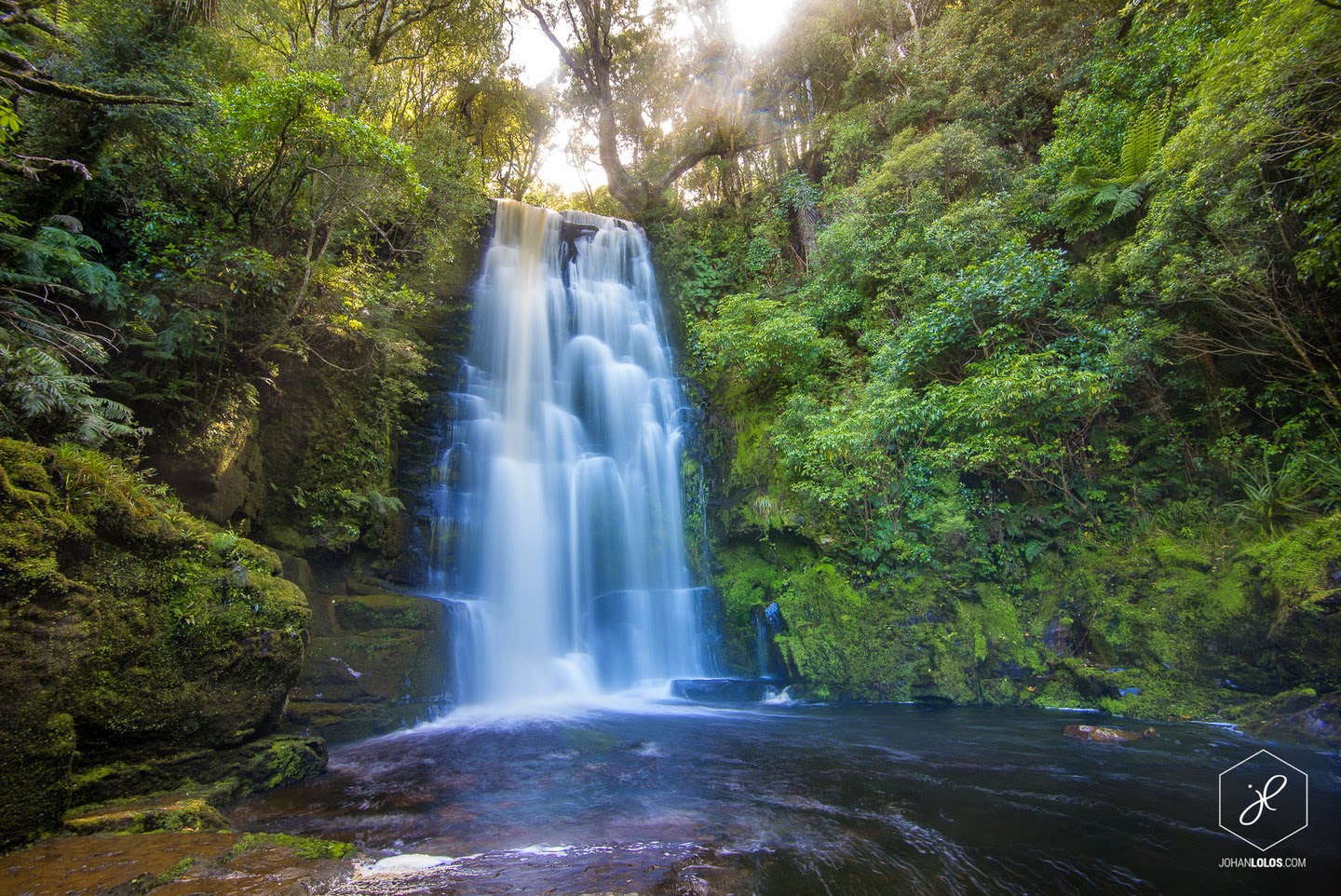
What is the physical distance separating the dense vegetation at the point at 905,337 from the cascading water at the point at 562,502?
1.05 meters

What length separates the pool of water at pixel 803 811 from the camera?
348cm

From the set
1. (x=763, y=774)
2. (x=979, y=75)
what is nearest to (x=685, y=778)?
(x=763, y=774)

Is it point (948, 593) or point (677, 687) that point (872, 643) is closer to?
point (948, 593)

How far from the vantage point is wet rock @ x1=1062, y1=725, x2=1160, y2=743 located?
241 inches

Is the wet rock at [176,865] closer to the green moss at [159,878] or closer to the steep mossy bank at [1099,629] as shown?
the green moss at [159,878]

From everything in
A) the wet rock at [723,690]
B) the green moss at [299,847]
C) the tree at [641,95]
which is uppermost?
the tree at [641,95]

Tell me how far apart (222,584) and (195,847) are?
2.43m

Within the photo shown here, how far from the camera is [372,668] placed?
24.8ft

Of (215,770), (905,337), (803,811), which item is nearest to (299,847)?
(215,770)

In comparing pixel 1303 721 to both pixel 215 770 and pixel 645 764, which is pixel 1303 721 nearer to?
pixel 645 764

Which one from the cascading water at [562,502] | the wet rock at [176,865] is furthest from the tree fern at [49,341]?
the cascading water at [562,502]

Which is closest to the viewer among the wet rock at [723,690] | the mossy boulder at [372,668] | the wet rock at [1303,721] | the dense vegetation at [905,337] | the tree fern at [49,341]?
the tree fern at [49,341]

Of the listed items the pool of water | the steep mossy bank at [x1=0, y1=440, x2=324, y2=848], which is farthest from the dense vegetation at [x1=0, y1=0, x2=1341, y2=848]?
the pool of water

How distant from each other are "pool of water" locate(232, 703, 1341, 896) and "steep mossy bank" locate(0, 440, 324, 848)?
0.75 m
